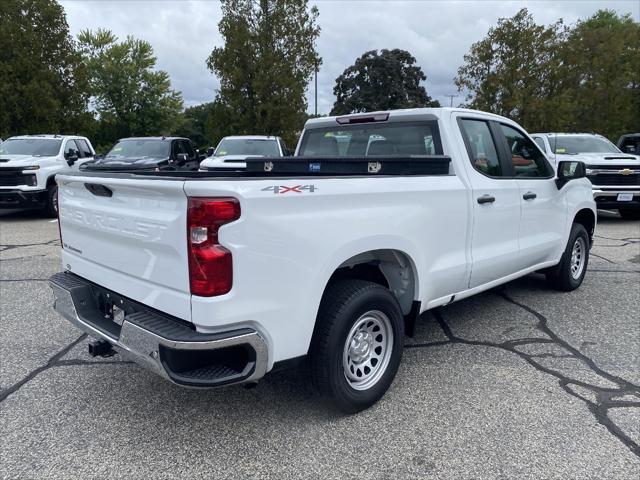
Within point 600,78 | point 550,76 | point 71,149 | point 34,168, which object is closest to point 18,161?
point 34,168

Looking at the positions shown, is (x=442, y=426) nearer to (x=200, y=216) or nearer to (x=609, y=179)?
(x=200, y=216)

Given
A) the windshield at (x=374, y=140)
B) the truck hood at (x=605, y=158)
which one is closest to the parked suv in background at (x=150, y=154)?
the windshield at (x=374, y=140)

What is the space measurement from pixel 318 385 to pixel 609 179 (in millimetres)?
10862

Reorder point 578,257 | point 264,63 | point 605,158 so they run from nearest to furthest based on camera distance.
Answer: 1. point 578,257
2. point 605,158
3. point 264,63

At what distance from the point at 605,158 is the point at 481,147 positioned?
903cm

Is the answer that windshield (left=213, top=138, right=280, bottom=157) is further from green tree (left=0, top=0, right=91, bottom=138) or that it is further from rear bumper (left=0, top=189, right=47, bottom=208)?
green tree (left=0, top=0, right=91, bottom=138)

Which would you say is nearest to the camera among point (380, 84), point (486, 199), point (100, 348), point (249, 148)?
point (100, 348)

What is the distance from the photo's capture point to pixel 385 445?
9.34ft

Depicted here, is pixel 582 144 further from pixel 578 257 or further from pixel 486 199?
pixel 486 199

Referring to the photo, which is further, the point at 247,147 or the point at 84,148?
the point at 84,148

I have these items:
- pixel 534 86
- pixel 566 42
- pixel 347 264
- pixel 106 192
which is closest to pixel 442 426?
pixel 347 264

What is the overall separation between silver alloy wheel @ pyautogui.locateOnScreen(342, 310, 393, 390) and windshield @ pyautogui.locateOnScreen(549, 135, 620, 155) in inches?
426

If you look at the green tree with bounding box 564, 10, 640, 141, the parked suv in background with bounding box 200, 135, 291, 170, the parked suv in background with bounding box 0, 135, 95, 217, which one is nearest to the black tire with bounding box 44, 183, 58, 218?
the parked suv in background with bounding box 0, 135, 95, 217

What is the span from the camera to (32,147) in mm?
12461
